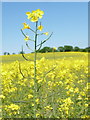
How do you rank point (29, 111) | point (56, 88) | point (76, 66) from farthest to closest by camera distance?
1. point (76, 66)
2. point (56, 88)
3. point (29, 111)

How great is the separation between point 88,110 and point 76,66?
2.20 m

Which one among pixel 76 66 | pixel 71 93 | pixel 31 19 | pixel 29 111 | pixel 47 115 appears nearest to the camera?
pixel 31 19

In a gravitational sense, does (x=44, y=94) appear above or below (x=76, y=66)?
below

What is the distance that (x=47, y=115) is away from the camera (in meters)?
3.07

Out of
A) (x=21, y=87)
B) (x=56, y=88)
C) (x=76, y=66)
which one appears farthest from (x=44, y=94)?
(x=76, y=66)

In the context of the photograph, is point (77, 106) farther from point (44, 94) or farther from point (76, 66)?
point (76, 66)

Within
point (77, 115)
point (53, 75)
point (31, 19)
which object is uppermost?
point (31, 19)

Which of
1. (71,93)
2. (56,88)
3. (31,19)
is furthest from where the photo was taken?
→ (56,88)

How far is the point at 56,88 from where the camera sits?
3885 mm

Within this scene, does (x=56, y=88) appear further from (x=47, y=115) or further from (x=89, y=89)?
(x=47, y=115)

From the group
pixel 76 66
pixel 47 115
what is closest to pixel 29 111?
pixel 47 115

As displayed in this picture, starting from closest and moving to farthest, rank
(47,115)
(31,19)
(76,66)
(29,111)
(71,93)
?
(31,19), (47,115), (29,111), (71,93), (76,66)

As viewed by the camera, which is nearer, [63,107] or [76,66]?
[63,107]

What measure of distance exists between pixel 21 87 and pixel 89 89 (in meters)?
1.20
